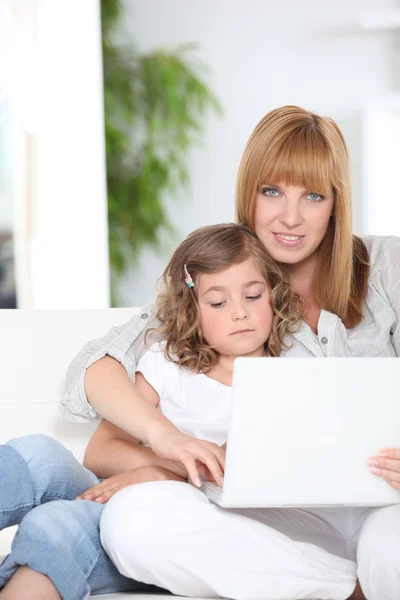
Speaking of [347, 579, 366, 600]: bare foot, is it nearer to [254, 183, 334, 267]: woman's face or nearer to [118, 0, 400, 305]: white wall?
[254, 183, 334, 267]: woman's face

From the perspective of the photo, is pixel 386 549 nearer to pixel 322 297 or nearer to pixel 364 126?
pixel 322 297

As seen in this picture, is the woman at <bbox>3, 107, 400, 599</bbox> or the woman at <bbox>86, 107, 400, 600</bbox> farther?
the woman at <bbox>3, 107, 400, 599</bbox>

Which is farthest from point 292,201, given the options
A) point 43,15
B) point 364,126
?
point 364,126

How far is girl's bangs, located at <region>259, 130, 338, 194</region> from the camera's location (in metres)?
1.67

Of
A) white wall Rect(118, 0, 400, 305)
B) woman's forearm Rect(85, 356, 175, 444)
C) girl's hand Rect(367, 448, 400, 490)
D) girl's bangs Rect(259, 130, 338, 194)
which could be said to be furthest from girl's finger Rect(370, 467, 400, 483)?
white wall Rect(118, 0, 400, 305)

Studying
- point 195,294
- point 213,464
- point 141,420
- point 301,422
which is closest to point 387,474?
point 301,422

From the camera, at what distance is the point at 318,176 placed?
168 centimetres

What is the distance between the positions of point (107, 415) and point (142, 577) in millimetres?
342

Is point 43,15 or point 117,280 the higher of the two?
point 43,15

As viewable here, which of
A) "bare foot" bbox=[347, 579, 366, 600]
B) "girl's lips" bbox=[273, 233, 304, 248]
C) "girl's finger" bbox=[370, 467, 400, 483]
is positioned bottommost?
"bare foot" bbox=[347, 579, 366, 600]

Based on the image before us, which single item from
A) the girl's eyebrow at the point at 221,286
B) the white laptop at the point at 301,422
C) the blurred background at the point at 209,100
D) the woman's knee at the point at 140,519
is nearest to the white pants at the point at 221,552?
the woman's knee at the point at 140,519

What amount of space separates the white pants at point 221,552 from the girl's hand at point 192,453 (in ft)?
0.12

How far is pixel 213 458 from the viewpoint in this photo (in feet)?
4.13

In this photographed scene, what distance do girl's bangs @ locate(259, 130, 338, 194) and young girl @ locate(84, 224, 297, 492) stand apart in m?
0.14
